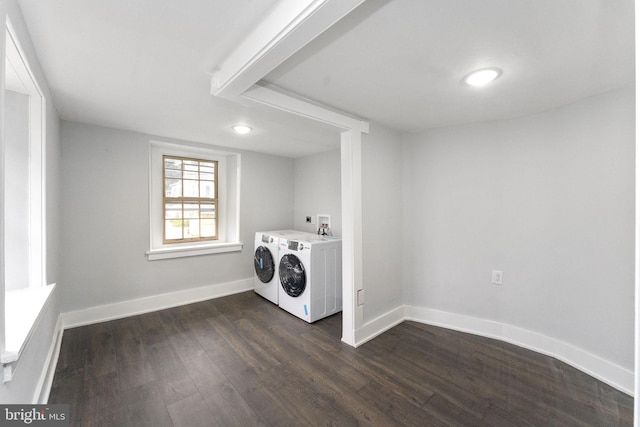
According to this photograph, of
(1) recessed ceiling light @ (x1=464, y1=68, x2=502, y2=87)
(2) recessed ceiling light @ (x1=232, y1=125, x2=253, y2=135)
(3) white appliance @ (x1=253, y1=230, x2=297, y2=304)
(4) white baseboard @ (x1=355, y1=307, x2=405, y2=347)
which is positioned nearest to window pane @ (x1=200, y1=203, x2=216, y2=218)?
(3) white appliance @ (x1=253, y1=230, x2=297, y2=304)

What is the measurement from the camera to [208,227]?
147 inches

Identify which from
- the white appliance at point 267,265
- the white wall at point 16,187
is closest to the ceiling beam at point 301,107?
the white wall at point 16,187

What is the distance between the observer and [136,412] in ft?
5.05

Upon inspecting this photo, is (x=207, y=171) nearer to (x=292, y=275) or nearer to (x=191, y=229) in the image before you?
(x=191, y=229)

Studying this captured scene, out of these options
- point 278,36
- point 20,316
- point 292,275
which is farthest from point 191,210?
point 278,36

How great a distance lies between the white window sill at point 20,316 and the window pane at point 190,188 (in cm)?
193

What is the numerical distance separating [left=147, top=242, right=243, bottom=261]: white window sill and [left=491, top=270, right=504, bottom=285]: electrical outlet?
10.1 ft

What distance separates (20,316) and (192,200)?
7.75 ft

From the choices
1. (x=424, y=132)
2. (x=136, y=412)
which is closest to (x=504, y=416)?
(x=136, y=412)

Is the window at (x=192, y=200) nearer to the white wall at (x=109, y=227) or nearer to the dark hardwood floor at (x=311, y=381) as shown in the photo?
the white wall at (x=109, y=227)

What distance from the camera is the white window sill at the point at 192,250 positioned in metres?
3.04

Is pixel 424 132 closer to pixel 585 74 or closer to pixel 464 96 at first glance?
pixel 464 96

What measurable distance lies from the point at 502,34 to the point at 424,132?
60.5 inches

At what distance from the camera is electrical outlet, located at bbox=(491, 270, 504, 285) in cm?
240
